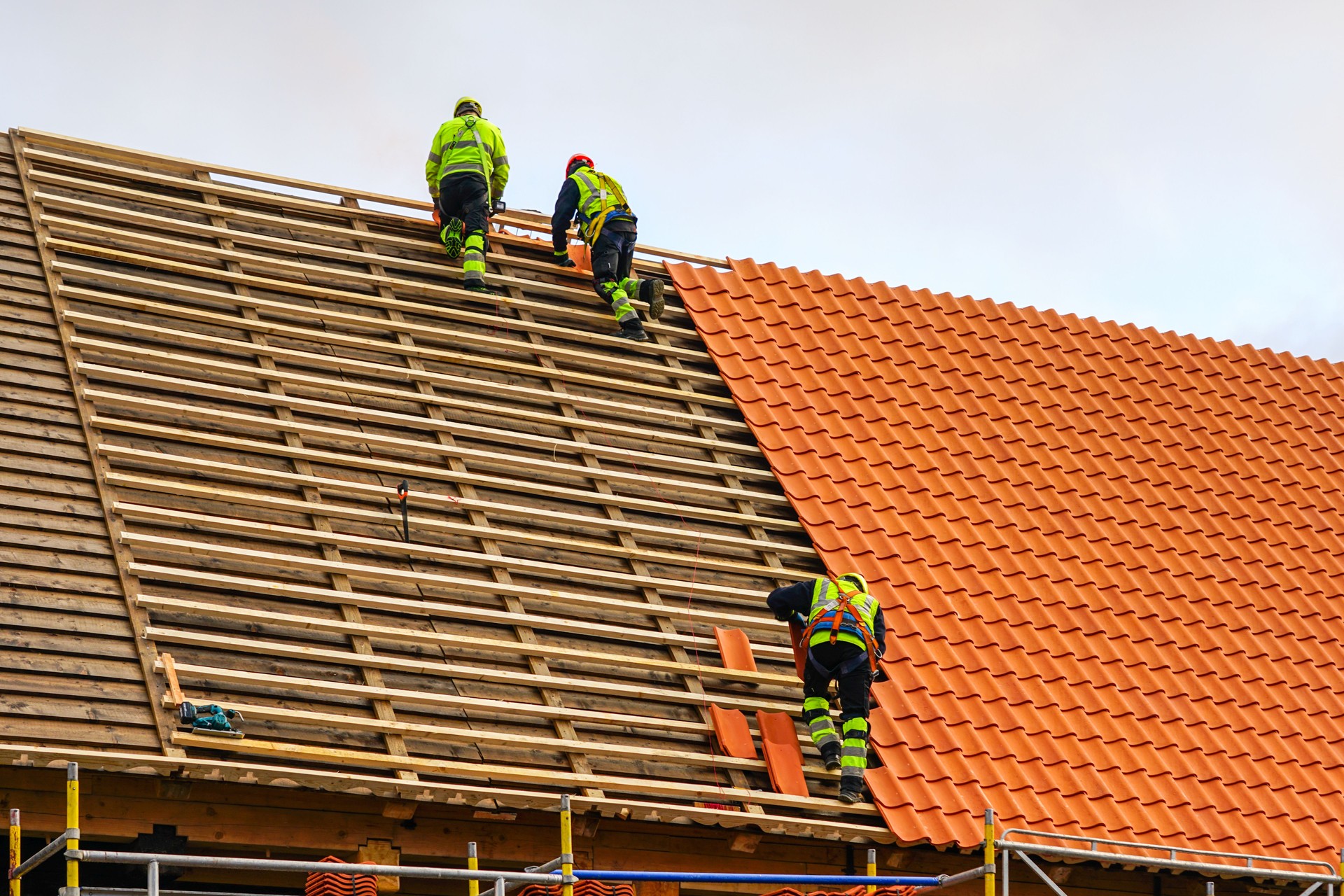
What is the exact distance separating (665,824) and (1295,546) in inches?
254

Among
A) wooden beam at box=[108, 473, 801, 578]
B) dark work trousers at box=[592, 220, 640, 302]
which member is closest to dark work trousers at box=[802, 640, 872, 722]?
wooden beam at box=[108, 473, 801, 578]

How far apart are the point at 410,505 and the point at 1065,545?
484 cm

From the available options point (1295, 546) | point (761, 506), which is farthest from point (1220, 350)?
point (761, 506)

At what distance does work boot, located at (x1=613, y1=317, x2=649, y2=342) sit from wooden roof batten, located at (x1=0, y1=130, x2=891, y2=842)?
0.09 metres

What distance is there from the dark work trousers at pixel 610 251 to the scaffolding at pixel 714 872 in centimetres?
459

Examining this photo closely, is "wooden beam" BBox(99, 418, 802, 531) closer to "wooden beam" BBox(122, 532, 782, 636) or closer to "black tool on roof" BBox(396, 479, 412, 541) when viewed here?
"black tool on roof" BBox(396, 479, 412, 541)

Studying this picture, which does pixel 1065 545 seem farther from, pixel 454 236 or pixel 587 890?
pixel 587 890

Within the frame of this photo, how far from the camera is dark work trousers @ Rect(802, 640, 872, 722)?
919 centimetres

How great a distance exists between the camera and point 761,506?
11211 mm

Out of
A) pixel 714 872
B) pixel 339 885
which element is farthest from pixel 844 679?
pixel 339 885

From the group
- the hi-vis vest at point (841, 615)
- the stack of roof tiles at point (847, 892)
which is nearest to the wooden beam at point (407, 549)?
the hi-vis vest at point (841, 615)

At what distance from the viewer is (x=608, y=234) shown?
39.5ft

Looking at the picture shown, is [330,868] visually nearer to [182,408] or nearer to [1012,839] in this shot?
[182,408]

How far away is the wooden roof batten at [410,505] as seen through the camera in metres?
8.50
